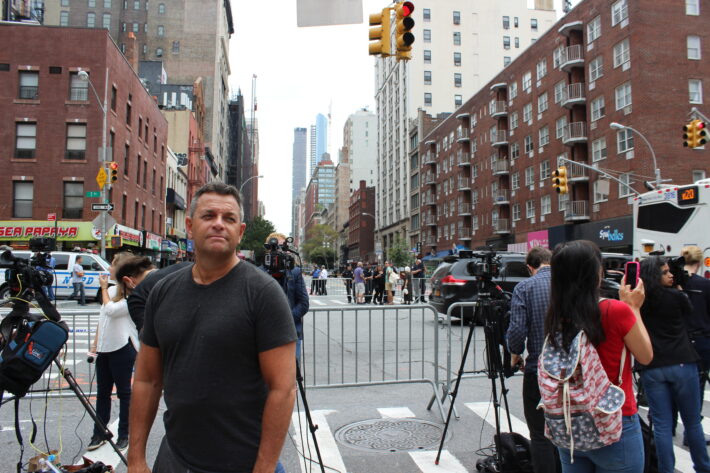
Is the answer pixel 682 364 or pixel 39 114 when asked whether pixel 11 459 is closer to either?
pixel 682 364

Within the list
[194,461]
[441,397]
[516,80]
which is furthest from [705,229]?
[516,80]

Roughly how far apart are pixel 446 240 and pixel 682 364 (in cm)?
6454

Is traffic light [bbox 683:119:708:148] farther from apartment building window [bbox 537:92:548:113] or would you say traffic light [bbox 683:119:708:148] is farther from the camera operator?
apartment building window [bbox 537:92:548:113]

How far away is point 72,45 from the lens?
1220 inches

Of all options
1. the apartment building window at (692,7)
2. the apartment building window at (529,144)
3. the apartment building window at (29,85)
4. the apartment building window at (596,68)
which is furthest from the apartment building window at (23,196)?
the apartment building window at (692,7)

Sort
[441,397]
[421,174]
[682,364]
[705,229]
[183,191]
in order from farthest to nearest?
[421,174] < [183,191] < [705,229] < [441,397] < [682,364]

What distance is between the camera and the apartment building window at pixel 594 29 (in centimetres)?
3714

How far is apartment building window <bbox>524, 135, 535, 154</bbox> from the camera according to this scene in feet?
154

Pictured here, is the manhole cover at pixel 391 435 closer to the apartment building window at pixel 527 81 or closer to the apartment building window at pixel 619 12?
the apartment building window at pixel 619 12

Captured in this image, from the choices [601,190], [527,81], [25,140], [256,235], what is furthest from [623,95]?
[256,235]

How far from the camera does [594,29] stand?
37656mm

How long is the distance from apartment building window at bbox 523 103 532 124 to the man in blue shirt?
46.8 metres

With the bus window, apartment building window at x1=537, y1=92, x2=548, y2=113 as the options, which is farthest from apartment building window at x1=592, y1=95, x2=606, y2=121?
the bus window

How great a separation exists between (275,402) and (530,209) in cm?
4797
